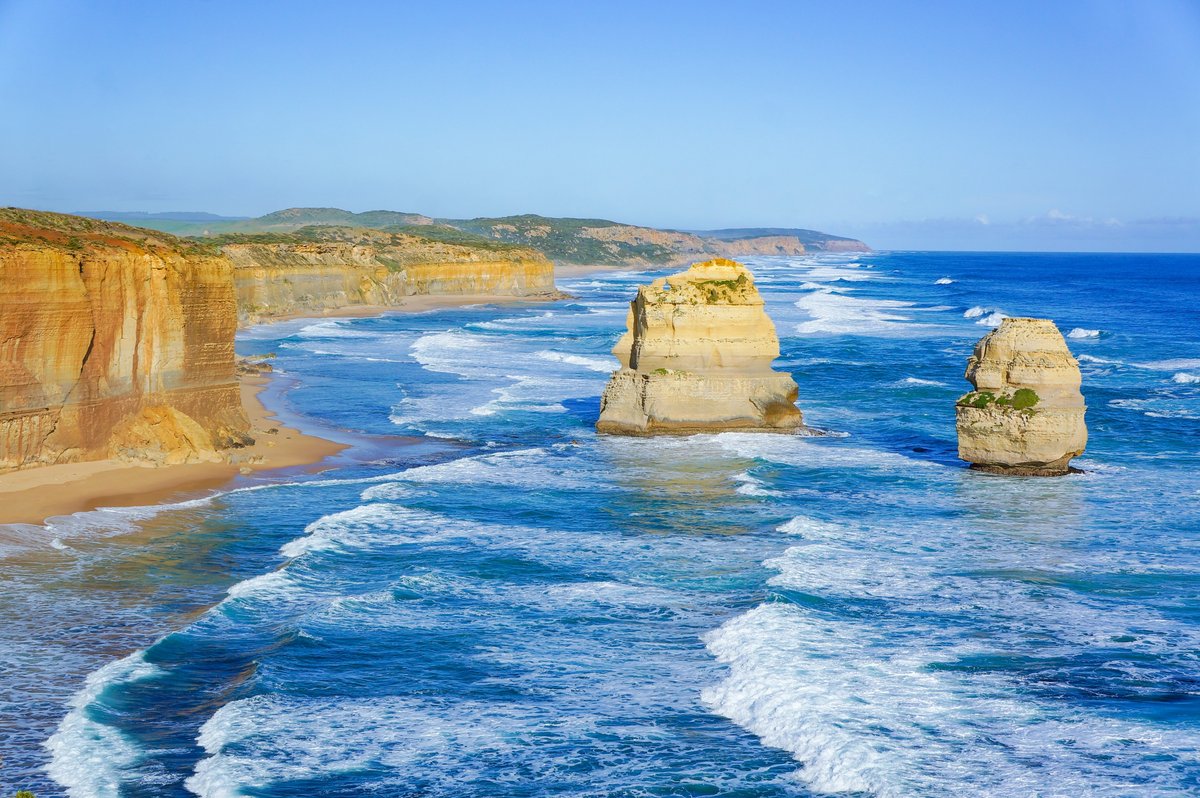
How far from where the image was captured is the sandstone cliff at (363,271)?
267ft

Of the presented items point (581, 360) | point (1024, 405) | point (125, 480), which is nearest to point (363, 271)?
point (581, 360)

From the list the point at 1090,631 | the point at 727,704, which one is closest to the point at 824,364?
the point at 1090,631

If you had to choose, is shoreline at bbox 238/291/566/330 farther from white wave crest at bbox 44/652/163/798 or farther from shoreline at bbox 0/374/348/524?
white wave crest at bbox 44/652/163/798

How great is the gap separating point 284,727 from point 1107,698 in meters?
9.65

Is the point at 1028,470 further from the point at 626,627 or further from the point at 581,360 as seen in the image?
the point at 581,360

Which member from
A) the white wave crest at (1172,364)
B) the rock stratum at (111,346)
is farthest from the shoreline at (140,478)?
the white wave crest at (1172,364)

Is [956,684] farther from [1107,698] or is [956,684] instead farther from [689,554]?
[689,554]

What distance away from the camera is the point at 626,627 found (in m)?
17.2

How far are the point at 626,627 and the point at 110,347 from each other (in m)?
15.3

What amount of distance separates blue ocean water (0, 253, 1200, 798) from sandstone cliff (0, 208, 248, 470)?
3.48 meters

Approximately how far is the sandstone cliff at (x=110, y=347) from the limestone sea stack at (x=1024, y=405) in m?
17.8

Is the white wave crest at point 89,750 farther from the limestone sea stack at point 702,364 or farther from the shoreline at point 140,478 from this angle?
the limestone sea stack at point 702,364

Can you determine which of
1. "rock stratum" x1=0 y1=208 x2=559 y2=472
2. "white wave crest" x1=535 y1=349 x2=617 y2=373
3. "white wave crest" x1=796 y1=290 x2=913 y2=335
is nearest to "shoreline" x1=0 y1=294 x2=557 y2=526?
"rock stratum" x1=0 y1=208 x2=559 y2=472

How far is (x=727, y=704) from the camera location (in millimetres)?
14430
